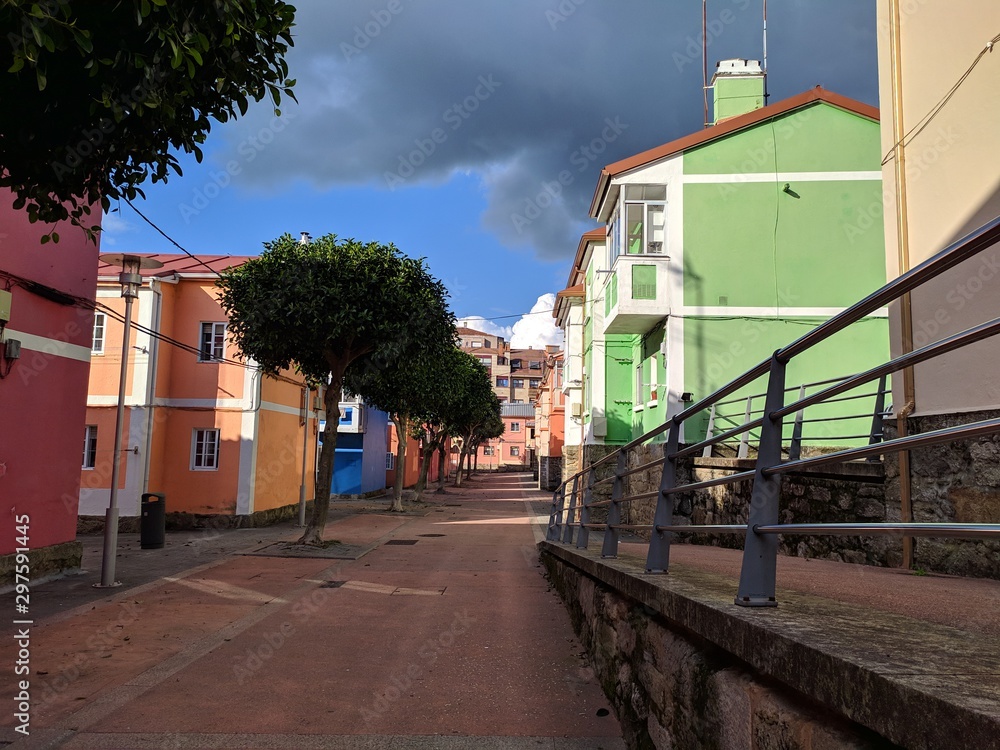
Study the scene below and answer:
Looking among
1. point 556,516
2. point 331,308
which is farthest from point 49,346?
point 556,516

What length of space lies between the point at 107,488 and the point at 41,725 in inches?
607

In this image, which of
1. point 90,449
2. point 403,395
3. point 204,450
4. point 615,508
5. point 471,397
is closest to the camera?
point 615,508

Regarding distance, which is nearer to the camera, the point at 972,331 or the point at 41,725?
the point at 972,331

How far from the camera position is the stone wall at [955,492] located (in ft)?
19.7

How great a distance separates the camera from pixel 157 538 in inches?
591

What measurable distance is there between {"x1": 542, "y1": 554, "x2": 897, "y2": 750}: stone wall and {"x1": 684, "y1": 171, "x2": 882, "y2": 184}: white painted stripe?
13041mm

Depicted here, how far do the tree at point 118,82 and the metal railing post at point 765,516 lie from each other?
339cm

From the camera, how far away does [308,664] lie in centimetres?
601

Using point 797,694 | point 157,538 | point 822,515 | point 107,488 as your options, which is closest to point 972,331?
point 797,694

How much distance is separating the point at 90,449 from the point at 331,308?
8889 mm

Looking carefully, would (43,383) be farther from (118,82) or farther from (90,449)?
(90,449)

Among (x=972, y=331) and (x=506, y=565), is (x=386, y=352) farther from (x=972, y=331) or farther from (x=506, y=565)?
(x=972, y=331)

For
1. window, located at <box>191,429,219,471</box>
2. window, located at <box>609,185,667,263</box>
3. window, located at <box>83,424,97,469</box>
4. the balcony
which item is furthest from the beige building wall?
window, located at <box>83,424,97,469</box>

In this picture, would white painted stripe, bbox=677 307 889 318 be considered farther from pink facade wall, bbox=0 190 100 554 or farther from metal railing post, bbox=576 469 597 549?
pink facade wall, bbox=0 190 100 554
